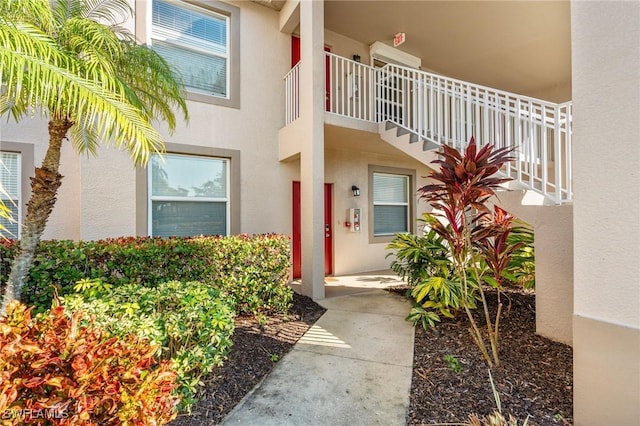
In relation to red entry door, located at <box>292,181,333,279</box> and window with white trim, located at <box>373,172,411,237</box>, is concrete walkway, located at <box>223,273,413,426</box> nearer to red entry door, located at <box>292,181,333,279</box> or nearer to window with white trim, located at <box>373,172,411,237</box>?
red entry door, located at <box>292,181,333,279</box>

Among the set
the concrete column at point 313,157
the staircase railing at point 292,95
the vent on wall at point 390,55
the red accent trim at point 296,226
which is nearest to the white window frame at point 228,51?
the staircase railing at point 292,95

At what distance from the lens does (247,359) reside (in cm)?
341

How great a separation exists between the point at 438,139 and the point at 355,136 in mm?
1833

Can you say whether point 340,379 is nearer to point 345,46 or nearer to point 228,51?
point 228,51

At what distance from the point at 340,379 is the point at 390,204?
6373mm

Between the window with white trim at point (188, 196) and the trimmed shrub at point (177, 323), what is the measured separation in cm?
297

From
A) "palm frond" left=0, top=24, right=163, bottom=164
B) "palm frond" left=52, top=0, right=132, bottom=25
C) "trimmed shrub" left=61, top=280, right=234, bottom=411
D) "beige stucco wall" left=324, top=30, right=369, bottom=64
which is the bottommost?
"trimmed shrub" left=61, top=280, right=234, bottom=411

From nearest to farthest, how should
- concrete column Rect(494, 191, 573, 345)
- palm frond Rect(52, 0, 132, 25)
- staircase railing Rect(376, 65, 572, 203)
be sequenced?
palm frond Rect(52, 0, 132, 25) < concrete column Rect(494, 191, 573, 345) < staircase railing Rect(376, 65, 572, 203)

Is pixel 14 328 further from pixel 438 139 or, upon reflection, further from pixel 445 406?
pixel 438 139

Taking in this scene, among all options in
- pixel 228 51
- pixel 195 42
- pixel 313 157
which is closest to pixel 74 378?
pixel 313 157

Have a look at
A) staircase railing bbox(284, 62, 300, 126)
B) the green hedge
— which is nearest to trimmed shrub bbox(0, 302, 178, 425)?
the green hedge

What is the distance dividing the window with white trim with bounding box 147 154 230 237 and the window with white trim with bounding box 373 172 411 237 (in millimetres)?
4137

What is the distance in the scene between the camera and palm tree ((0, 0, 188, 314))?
240cm

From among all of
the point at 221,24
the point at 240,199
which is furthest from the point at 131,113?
the point at 221,24
